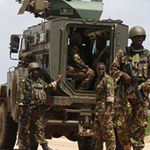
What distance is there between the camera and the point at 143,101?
8.39 meters

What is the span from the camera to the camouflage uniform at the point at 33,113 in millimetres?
11305

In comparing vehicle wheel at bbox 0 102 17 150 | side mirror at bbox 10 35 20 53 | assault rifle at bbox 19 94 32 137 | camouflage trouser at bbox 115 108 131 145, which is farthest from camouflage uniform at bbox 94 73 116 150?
side mirror at bbox 10 35 20 53

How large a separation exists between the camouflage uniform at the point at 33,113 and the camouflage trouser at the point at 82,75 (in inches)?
44.7

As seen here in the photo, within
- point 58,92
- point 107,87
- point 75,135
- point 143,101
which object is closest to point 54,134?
point 75,135

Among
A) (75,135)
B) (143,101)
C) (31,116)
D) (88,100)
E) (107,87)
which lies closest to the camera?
(143,101)

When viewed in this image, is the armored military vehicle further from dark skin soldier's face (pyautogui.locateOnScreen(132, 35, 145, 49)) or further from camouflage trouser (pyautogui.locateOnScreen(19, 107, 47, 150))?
dark skin soldier's face (pyautogui.locateOnScreen(132, 35, 145, 49))

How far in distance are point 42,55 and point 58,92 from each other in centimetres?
89

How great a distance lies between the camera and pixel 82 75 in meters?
12.4

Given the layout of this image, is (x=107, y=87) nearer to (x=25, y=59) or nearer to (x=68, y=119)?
(x=68, y=119)

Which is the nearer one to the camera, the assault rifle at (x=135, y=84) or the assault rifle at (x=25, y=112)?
the assault rifle at (x=135, y=84)

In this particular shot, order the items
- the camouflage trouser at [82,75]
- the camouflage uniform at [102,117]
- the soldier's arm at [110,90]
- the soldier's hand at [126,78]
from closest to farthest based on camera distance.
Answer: the soldier's hand at [126,78], the soldier's arm at [110,90], the camouflage uniform at [102,117], the camouflage trouser at [82,75]

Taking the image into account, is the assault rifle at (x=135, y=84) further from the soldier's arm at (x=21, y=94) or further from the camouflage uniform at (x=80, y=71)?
the camouflage uniform at (x=80, y=71)

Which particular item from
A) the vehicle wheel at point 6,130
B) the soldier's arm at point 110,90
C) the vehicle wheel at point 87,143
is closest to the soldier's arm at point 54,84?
the vehicle wheel at point 87,143

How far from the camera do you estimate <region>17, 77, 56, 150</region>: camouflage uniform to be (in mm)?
11305
